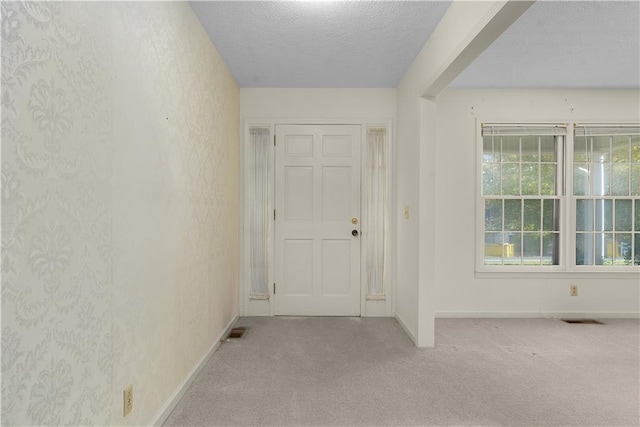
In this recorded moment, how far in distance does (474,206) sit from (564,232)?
1.07 metres

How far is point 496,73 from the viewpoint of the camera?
3488 millimetres

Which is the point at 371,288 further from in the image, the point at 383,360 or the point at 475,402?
the point at 475,402

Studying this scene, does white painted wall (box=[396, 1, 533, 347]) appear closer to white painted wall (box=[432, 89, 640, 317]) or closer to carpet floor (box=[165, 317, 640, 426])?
carpet floor (box=[165, 317, 640, 426])

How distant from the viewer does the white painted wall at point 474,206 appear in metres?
3.94

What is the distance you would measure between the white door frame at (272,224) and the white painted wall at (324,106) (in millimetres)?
11

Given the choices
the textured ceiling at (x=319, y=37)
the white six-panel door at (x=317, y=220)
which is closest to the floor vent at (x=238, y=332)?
the white six-panel door at (x=317, y=220)

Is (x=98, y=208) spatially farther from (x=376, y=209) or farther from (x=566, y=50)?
(x=566, y=50)

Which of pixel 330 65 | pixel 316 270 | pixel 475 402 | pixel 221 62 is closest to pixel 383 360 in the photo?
pixel 475 402

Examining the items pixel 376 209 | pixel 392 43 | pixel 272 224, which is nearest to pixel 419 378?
pixel 376 209

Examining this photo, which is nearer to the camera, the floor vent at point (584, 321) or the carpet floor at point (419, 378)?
the carpet floor at point (419, 378)

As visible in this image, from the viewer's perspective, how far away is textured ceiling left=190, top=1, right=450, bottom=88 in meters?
2.39

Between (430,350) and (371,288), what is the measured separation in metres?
1.10

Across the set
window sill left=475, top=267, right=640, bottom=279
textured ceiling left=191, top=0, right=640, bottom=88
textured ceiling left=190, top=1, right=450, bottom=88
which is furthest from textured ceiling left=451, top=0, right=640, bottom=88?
window sill left=475, top=267, right=640, bottom=279

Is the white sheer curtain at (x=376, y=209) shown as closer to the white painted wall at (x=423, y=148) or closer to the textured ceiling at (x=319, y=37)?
the white painted wall at (x=423, y=148)
